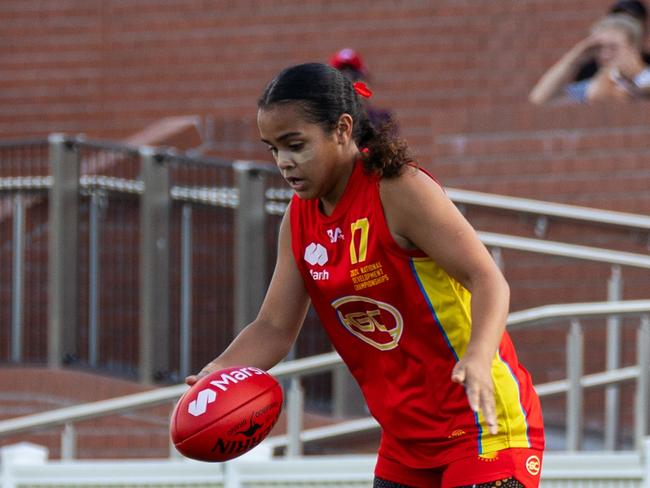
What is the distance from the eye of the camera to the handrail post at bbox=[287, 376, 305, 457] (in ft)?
22.5

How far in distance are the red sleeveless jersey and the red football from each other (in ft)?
0.99

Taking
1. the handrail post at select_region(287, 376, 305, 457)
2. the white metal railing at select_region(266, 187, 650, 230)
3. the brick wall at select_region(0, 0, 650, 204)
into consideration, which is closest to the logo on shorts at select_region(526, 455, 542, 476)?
the handrail post at select_region(287, 376, 305, 457)

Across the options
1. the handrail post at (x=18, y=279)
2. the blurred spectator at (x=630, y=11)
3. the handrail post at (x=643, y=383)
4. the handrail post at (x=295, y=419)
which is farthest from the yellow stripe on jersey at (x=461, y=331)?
the blurred spectator at (x=630, y=11)

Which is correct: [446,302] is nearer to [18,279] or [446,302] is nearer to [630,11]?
[18,279]

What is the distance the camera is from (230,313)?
878 cm

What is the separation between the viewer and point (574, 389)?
6.71 m

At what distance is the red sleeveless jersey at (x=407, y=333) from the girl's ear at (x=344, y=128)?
0.09 meters

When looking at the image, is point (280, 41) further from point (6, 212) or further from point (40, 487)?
point (40, 487)

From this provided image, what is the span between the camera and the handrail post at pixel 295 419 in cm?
686

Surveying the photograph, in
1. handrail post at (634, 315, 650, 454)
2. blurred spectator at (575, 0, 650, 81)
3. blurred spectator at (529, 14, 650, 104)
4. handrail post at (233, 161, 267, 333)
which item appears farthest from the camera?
blurred spectator at (575, 0, 650, 81)

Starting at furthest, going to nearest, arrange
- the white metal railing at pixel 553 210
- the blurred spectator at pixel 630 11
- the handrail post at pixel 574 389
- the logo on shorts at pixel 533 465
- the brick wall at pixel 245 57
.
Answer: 1. the brick wall at pixel 245 57
2. the blurred spectator at pixel 630 11
3. the white metal railing at pixel 553 210
4. the handrail post at pixel 574 389
5. the logo on shorts at pixel 533 465

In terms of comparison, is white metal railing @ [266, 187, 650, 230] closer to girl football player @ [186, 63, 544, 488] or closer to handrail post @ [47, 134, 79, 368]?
handrail post @ [47, 134, 79, 368]

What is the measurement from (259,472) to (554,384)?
1.80m

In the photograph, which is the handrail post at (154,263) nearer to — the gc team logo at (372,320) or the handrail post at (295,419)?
the handrail post at (295,419)
